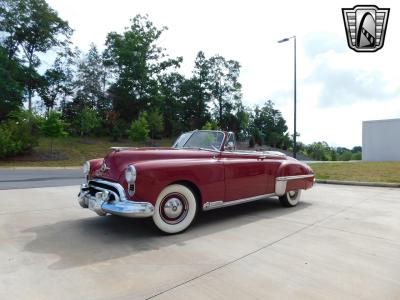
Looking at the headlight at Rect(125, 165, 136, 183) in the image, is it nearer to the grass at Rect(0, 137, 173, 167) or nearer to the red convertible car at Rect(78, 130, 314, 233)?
the red convertible car at Rect(78, 130, 314, 233)

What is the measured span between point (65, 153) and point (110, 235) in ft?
58.7

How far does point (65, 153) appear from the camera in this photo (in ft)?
66.1

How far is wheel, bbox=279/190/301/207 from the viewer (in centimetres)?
594

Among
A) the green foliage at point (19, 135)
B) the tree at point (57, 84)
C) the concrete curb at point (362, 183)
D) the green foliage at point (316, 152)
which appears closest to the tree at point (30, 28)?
the tree at point (57, 84)

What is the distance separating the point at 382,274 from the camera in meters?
2.87

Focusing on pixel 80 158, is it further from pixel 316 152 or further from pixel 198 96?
pixel 316 152

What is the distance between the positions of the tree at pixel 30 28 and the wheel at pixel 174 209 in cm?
2956

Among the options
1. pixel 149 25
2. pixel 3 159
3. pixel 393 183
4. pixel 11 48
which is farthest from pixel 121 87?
pixel 393 183

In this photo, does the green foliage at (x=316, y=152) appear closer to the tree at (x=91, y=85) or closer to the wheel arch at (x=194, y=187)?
the tree at (x=91, y=85)

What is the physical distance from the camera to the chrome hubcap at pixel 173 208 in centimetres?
407

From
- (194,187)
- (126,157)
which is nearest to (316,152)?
(194,187)

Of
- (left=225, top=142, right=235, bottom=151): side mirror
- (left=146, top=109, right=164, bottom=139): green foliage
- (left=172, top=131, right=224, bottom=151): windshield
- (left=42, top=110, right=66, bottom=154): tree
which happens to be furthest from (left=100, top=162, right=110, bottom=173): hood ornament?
(left=146, top=109, right=164, bottom=139): green foliage

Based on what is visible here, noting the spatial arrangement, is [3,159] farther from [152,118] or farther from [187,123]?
[187,123]

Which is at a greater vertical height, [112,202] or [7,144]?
[7,144]
